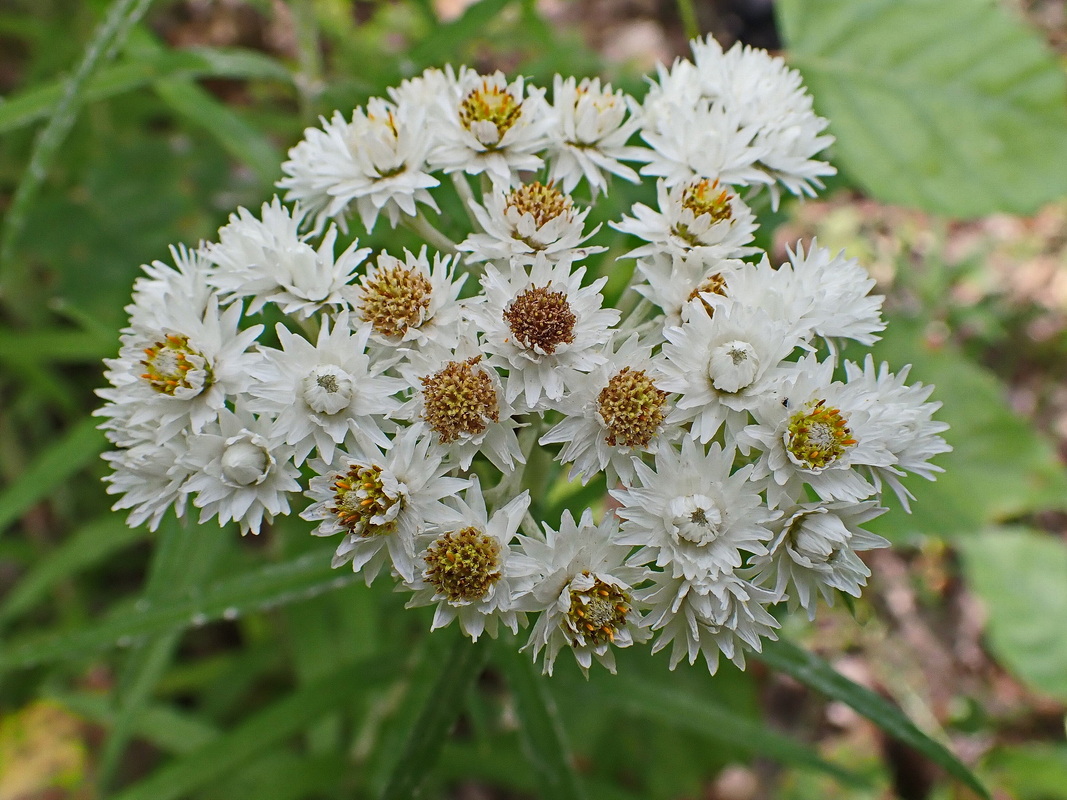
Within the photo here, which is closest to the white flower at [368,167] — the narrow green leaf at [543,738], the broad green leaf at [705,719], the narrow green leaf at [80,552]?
the narrow green leaf at [543,738]

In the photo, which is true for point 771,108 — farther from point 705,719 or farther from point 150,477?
point 705,719

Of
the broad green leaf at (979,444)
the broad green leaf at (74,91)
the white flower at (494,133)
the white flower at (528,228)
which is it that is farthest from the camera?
the broad green leaf at (979,444)

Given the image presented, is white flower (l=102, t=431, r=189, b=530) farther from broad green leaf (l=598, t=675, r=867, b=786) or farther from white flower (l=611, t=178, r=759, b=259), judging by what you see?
→ broad green leaf (l=598, t=675, r=867, b=786)

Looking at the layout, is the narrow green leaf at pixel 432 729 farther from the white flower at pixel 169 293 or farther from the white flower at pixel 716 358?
the white flower at pixel 169 293

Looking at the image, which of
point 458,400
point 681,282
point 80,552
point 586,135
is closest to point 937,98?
point 586,135

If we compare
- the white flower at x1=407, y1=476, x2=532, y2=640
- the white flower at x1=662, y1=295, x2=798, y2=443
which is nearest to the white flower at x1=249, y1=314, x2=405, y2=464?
the white flower at x1=407, y1=476, x2=532, y2=640
